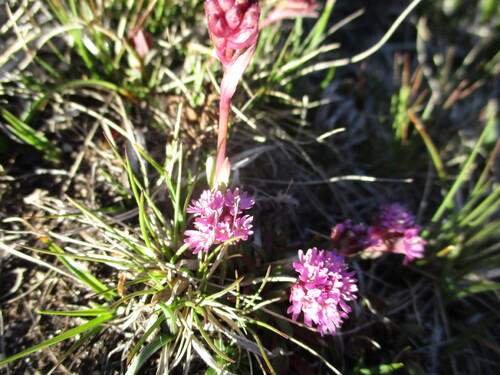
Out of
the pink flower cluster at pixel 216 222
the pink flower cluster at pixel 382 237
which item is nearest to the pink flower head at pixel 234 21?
the pink flower cluster at pixel 216 222

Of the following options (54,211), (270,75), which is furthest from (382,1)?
(54,211)

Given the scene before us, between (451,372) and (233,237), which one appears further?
(451,372)

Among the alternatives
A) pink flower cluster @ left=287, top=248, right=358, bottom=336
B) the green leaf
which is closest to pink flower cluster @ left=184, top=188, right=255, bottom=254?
pink flower cluster @ left=287, top=248, right=358, bottom=336

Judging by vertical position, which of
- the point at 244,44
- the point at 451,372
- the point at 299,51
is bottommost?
the point at 451,372

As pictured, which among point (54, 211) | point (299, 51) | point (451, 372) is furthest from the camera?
point (299, 51)


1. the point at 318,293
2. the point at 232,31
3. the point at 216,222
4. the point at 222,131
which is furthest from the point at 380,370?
the point at 232,31

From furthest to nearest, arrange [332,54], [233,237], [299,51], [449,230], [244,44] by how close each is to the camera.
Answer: [332,54]
[299,51]
[449,230]
[233,237]
[244,44]

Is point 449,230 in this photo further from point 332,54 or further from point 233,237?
point 332,54

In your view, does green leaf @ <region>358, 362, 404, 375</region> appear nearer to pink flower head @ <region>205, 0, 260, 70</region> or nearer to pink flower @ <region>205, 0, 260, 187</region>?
pink flower @ <region>205, 0, 260, 187</region>

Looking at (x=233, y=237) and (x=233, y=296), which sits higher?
(x=233, y=237)
